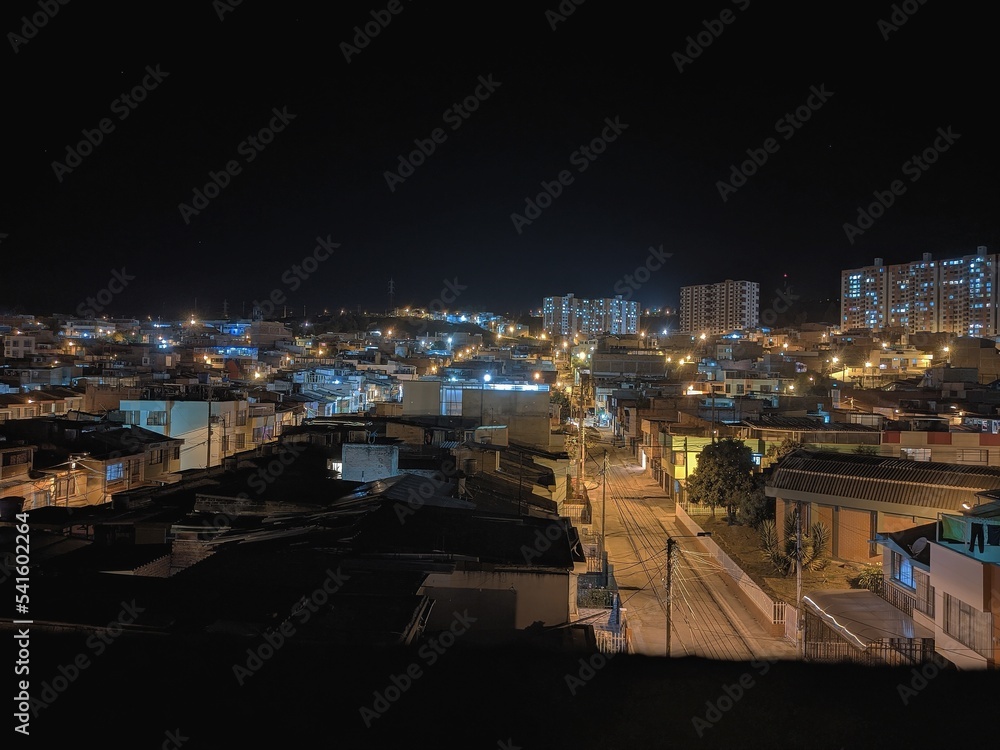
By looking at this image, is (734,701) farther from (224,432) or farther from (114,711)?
(224,432)

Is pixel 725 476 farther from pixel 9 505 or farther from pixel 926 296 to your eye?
pixel 926 296

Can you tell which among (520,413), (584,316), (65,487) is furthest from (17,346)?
(584,316)

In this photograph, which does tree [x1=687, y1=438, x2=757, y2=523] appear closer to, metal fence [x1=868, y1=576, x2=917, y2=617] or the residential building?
metal fence [x1=868, y1=576, x2=917, y2=617]

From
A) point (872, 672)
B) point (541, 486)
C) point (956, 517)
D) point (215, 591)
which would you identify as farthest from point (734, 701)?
point (541, 486)

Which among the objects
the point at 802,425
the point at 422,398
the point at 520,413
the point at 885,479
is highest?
the point at 422,398

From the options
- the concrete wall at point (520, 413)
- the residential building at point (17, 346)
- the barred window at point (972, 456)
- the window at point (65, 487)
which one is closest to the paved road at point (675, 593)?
the concrete wall at point (520, 413)

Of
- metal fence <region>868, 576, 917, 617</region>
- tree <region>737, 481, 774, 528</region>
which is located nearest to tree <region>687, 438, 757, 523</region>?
tree <region>737, 481, 774, 528</region>
